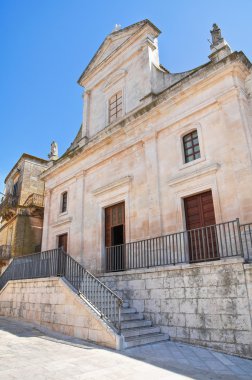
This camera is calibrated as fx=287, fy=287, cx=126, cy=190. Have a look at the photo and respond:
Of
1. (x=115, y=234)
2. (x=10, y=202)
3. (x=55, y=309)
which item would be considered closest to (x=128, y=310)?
(x=55, y=309)

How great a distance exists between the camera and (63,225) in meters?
14.2

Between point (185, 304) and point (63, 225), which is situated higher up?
point (63, 225)

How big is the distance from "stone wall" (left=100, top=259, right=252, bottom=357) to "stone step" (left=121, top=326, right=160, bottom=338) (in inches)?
8.2

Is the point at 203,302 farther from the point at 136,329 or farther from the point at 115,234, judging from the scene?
the point at 115,234

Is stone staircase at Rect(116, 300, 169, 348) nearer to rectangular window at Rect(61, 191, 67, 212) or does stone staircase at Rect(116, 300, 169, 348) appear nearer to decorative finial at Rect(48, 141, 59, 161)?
rectangular window at Rect(61, 191, 67, 212)

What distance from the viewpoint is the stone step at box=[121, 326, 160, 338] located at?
6.67 metres

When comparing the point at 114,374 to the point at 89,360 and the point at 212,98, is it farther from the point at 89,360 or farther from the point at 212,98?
the point at 212,98

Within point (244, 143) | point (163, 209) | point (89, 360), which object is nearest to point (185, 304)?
point (89, 360)

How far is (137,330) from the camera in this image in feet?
22.7

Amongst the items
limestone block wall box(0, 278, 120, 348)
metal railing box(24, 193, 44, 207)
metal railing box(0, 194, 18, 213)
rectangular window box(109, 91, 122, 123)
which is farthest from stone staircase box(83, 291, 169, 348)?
metal railing box(0, 194, 18, 213)

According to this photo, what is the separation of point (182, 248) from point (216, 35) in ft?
24.3

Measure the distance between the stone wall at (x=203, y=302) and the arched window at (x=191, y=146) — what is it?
3.83 m

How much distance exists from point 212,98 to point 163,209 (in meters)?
3.85

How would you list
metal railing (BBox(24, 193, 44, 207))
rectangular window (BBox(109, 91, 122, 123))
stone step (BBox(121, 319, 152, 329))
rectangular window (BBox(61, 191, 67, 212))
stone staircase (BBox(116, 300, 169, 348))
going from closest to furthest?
1. stone staircase (BBox(116, 300, 169, 348))
2. stone step (BBox(121, 319, 152, 329))
3. rectangular window (BBox(109, 91, 122, 123))
4. rectangular window (BBox(61, 191, 67, 212))
5. metal railing (BBox(24, 193, 44, 207))
